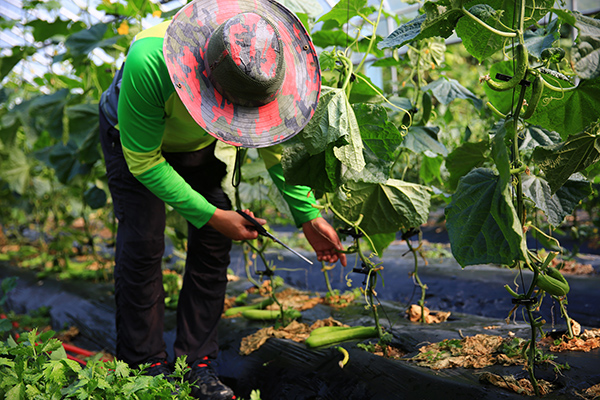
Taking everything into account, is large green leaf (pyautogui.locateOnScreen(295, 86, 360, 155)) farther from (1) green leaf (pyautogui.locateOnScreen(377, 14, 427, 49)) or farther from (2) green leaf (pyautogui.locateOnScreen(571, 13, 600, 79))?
(2) green leaf (pyautogui.locateOnScreen(571, 13, 600, 79))

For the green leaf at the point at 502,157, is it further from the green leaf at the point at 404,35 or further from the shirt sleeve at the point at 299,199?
the shirt sleeve at the point at 299,199

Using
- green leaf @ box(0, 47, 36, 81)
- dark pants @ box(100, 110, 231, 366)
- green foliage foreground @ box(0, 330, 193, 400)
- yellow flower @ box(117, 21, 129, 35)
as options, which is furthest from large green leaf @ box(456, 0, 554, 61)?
green leaf @ box(0, 47, 36, 81)

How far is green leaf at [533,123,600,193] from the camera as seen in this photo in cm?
131

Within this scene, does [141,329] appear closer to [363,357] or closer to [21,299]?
[363,357]

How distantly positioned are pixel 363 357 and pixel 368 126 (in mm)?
897

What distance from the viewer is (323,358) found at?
6.61 ft

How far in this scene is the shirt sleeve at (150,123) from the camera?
5.37 ft

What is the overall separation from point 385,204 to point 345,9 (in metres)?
0.85

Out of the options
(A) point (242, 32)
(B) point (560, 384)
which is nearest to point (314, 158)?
(A) point (242, 32)

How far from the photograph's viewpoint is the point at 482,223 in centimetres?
134

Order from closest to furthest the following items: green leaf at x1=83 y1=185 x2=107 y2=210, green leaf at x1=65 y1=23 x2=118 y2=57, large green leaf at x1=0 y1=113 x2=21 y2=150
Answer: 1. green leaf at x1=65 y1=23 x2=118 y2=57
2. green leaf at x1=83 y1=185 x2=107 y2=210
3. large green leaf at x1=0 y1=113 x2=21 y2=150

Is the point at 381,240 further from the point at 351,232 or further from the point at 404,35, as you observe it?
the point at 404,35

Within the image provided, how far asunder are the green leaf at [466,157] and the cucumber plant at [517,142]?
22 cm

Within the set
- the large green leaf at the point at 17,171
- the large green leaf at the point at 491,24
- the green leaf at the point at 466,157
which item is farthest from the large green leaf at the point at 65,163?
the large green leaf at the point at 491,24
